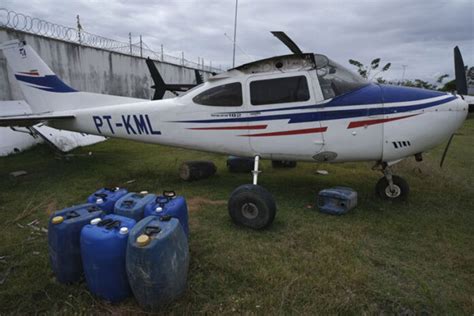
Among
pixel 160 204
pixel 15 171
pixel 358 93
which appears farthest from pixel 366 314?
pixel 15 171

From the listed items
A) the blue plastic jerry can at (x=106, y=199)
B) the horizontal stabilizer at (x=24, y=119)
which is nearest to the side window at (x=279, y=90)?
the blue plastic jerry can at (x=106, y=199)

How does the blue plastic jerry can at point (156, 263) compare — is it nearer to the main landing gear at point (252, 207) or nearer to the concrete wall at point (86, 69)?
the main landing gear at point (252, 207)

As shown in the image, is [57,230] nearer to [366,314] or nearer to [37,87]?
[366,314]

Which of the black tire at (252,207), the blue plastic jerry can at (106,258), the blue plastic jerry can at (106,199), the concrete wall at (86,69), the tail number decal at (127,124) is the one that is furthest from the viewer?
the concrete wall at (86,69)

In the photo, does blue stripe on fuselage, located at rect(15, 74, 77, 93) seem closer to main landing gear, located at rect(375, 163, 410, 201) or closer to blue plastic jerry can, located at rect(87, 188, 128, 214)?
blue plastic jerry can, located at rect(87, 188, 128, 214)

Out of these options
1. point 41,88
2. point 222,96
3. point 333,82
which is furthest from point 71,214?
point 41,88

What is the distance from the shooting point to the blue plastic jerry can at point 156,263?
2.12 m

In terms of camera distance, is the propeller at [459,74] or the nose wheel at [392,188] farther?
the nose wheel at [392,188]

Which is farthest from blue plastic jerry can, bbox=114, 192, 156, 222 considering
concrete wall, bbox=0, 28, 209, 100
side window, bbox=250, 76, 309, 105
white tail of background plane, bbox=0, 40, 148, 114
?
concrete wall, bbox=0, 28, 209, 100

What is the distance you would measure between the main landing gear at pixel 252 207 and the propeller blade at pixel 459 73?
12.2 feet

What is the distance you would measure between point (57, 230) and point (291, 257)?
92.2 inches

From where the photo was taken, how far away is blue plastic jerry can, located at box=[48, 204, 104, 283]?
2.42 meters

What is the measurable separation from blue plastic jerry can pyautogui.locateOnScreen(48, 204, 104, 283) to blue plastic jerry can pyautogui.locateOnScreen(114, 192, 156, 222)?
262 mm

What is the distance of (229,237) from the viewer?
3.61 m
